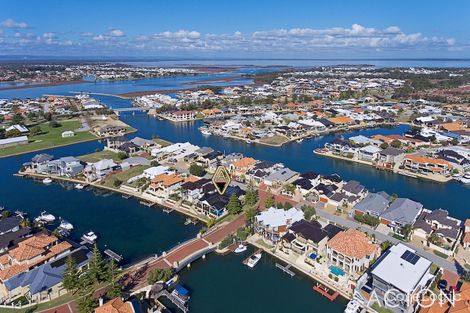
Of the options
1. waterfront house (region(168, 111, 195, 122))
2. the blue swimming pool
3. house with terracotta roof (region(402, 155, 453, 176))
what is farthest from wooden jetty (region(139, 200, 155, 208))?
waterfront house (region(168, 111, 195, 122))

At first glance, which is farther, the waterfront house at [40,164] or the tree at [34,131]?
the tree at [34,131]

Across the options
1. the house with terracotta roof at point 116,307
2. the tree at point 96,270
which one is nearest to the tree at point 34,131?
the tree at point 96,270

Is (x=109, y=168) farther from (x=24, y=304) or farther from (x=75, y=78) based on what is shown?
(x=75, y=78)

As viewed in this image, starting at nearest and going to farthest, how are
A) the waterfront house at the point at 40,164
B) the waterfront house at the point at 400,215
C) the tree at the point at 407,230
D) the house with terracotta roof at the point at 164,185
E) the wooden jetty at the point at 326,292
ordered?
the wooden jetty at the point at 326,292, the tree at the point at 407,230, the waterfront house at the point at 400,215, the house with terracotta roof at the point at 164,185, the waterfront house at the point at 40,164

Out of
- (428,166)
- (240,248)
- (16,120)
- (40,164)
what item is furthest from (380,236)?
(16,120)

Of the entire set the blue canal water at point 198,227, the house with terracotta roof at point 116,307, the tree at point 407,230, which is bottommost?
the blue canal water at point 198,227

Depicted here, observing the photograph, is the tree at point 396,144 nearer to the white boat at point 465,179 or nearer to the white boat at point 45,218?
the white boat at point 465,179

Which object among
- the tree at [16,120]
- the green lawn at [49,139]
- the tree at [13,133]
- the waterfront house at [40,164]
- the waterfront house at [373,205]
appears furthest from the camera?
the tree at [16,120]
